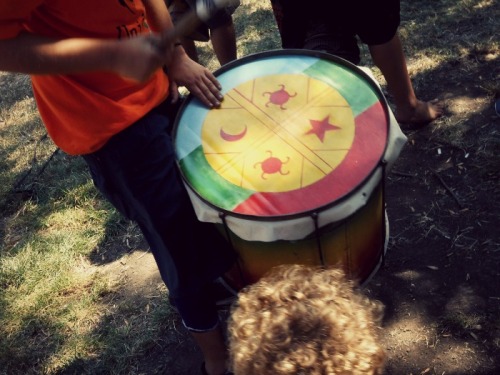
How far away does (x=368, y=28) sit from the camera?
7.63 feet

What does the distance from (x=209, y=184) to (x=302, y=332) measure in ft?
1.58

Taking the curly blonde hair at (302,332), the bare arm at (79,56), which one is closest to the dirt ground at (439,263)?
the curly blonde hair at (302,332)

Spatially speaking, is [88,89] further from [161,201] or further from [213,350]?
[213,350]

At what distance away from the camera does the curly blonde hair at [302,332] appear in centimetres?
110

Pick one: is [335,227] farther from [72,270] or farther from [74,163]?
[74,163]

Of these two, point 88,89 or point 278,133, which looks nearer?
point 88,89

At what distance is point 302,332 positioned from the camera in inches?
44.3

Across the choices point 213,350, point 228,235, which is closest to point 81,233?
point 213,350

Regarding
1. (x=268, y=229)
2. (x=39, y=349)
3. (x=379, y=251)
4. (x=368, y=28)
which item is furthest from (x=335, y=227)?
(x=39, y=349)

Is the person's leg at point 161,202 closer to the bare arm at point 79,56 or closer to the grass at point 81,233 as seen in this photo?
the bare arm at point 79,56

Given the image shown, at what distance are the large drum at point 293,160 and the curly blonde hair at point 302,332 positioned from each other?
0.17 m

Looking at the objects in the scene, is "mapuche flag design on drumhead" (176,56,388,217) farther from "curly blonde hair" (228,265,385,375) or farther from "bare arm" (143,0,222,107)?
"curly blonde hair" (228,265,385,375)

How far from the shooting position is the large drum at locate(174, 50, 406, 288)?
1.33 m

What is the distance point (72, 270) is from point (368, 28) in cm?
176
